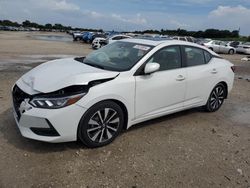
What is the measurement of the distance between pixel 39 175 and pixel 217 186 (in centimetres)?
218

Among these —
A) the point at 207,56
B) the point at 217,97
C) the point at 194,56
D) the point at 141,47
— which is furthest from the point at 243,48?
the point at 141,47

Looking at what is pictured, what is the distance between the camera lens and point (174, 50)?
527 centimetres

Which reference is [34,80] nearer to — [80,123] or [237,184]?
[80,123]

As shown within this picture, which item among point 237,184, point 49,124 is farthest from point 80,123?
point 237,184

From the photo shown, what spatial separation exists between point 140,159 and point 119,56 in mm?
1861

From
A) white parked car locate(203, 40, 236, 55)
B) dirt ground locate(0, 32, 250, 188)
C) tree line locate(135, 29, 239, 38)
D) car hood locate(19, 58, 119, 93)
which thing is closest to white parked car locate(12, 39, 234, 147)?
car hood locate(19, 58, 119, 93)

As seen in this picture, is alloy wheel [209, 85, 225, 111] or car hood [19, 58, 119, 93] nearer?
car hood [19, 58, 119, 93]

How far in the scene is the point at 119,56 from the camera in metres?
4.99

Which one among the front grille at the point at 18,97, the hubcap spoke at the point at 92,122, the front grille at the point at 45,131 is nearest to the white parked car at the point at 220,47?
the hubcap spoke at the point at 92,122

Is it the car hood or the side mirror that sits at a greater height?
the side mirror

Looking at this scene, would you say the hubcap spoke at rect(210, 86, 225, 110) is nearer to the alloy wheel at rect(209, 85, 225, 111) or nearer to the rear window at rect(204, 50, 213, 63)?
Result: the alloy wheel at rect(209, 85, 225, 111)

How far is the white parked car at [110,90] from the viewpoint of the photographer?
3.85 meters

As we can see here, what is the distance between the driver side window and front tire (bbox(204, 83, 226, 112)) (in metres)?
1.41

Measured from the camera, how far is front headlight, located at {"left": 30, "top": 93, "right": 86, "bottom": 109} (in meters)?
3.79
